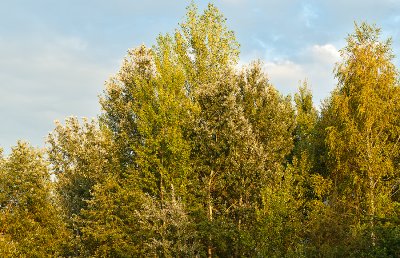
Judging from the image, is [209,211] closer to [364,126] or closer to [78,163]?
[364,126]

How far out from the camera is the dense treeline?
3048cm

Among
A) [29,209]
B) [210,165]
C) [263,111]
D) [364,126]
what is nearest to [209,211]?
[210,165]

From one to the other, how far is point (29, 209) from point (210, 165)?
16895 millimetres

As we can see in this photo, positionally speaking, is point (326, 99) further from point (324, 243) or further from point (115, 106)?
point (324, 243)

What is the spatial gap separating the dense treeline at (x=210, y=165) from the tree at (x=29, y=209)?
4.5 inches

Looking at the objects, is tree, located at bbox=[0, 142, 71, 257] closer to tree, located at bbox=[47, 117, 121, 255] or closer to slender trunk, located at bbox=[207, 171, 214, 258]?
tree, located at bbox=[47, 117, 121, 255]

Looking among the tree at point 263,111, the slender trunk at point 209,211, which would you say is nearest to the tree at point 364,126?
the tree at point 263,111

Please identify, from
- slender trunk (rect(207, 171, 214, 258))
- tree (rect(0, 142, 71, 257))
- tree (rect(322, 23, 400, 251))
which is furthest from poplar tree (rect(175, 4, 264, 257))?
tree (rect(0, 142, 71, 257))

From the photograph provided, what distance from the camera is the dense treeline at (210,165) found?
100 ft

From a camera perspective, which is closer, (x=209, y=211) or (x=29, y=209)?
(x=209, y=211)

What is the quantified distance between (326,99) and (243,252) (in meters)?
20.8

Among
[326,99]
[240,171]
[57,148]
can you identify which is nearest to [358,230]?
[240,171]

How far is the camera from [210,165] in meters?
35.8

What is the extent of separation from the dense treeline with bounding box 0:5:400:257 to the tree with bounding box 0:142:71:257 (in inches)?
4.5
